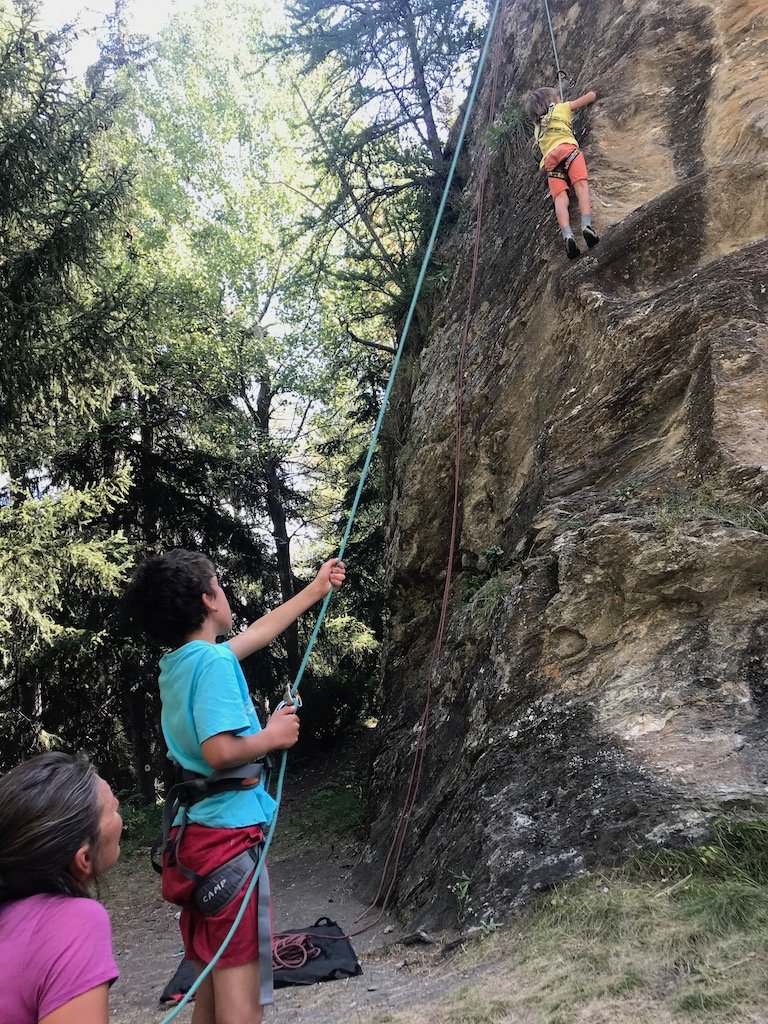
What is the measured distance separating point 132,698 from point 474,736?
10666 millimetres

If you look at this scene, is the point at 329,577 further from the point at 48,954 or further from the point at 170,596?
the point at 48,954

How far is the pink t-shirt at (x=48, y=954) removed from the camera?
4.71 ft

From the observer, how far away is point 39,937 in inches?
58.7

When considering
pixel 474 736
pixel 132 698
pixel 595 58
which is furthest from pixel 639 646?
pixel 132 698

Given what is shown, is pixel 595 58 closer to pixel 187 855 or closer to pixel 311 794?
pixel 187 855

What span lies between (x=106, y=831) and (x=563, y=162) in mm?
7117

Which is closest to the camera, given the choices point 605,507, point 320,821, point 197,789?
point 197,789

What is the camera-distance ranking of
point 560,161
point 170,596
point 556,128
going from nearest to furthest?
point 170,596, point 560,161, point 556,128

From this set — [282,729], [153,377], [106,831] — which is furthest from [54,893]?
[153,377]

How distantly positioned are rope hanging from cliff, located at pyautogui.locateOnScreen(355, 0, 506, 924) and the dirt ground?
1.50 ft

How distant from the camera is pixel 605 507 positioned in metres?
5.12

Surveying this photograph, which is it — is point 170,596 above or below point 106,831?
above

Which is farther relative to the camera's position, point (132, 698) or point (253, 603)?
point (253, 603)

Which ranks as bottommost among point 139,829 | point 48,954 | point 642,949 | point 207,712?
point 139,829
